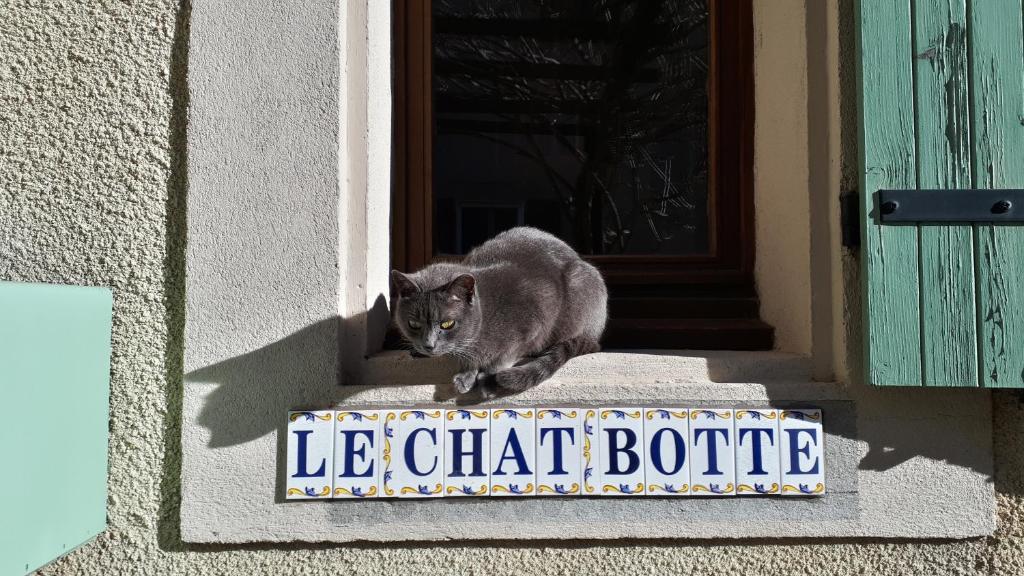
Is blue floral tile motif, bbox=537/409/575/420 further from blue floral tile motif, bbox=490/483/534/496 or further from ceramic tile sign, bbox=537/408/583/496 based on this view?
blue floral tile motif, bbox=490/483/534/496

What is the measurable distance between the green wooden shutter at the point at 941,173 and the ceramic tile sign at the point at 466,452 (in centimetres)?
109

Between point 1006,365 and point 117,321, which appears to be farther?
point 117,321

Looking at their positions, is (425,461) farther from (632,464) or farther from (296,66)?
(296,66)

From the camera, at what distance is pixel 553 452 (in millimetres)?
1897

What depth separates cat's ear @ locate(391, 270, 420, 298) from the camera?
188cm

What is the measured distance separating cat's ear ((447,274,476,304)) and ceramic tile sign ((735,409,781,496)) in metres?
0.85

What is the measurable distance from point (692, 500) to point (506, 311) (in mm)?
772

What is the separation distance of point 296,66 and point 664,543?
177 cm

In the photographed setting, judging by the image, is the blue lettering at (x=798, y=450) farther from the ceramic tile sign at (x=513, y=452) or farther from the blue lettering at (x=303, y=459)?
the blue lettering at (x=303, y=459)

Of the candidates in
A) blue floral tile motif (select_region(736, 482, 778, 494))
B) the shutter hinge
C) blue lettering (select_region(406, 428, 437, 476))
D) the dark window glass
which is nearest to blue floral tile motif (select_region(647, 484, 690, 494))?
blue floral tile motif (select_region(736, 482, 778, 494))

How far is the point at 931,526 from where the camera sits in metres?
1.88

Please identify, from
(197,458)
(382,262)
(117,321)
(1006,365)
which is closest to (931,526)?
(1006,365)

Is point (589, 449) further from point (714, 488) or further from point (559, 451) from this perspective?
point (714, 488)

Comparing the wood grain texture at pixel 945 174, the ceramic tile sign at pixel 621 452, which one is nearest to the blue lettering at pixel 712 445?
the ceramic tile sign at pixel 621 452
